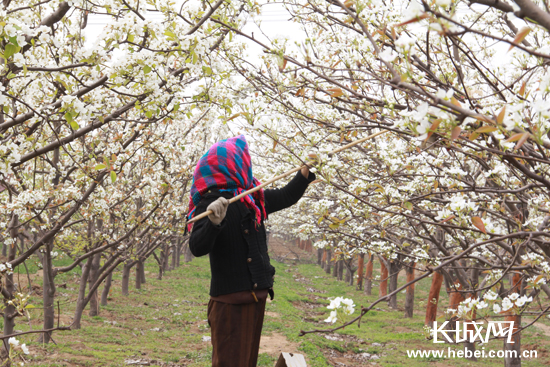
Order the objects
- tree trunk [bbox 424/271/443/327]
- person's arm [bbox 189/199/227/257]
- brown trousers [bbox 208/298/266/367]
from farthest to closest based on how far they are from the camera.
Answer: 1. tree trunk [bbox 424/271/443/327]
2. brown trousers [bbox 208/298/266/367]
3. person's arm [bbox 189/199/227/257]

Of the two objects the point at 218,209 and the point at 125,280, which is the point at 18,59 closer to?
the point at 218,209

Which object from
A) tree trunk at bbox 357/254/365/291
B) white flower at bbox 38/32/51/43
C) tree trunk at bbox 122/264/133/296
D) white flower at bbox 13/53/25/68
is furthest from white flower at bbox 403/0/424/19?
tree trunk at bbox 357/254/365/291

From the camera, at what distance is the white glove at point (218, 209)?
2.47m

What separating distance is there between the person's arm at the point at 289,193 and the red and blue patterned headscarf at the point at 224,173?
0.29 m

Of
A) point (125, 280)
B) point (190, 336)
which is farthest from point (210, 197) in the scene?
point (125, 280)

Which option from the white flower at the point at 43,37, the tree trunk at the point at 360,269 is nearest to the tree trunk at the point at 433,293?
the tree trunk at the point at 360,269

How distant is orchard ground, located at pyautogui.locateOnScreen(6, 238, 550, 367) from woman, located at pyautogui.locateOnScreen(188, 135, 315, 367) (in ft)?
13.2

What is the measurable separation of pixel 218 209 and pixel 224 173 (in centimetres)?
45

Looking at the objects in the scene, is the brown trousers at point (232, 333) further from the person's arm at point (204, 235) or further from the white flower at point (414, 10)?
the white flower at point (414, 10)

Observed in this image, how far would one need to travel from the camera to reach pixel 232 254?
2.88 meters

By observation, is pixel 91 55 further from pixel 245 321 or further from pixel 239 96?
pixel 239 96

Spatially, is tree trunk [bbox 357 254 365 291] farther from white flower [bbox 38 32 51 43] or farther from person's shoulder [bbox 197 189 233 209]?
white flower [bbox 38 32 51 43]

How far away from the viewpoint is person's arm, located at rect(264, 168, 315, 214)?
324cm

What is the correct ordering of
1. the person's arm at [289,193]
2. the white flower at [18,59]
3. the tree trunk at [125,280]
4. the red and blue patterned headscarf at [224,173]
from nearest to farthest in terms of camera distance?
the white flower at [18,59], the red and blue patterned headscarf at [224,173], the person's arm at [289,193], the tree trunk at [125,280]
